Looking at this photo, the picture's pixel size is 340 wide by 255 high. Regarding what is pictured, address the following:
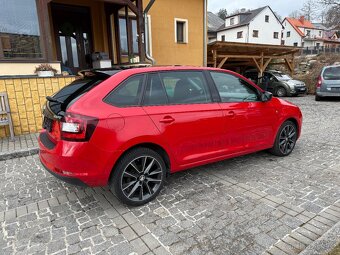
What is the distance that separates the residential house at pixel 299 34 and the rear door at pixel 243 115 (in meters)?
55.2

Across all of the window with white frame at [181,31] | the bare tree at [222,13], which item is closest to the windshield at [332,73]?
the window with white frame at [181,31]

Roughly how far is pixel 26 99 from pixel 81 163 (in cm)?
440

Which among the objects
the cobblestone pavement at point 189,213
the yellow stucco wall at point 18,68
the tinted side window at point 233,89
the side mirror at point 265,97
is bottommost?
the cobblestone pavement at point 189,213

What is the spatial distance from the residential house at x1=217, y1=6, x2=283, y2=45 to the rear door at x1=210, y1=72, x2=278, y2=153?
42015mm

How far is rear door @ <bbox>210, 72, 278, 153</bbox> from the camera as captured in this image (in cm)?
371

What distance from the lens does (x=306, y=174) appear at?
387 cm

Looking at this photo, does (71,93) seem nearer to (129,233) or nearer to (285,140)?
(129,233)

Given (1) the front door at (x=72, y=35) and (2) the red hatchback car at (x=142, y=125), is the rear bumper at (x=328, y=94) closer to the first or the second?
(2) the red hatchback car at (x=142, y=125)

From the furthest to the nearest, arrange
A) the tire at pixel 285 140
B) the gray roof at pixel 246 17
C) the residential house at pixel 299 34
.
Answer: the residential house at pixel 299 34 < the gray roof at pixel 246 17 < the tire at pixel 285 140

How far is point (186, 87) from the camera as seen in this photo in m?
3.45

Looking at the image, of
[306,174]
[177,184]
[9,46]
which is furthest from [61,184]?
[9,46]

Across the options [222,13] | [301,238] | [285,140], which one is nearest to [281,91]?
[285,140]

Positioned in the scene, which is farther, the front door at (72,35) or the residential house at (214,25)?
the residential house at (214,25)

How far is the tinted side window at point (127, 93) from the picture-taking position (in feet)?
9.36
